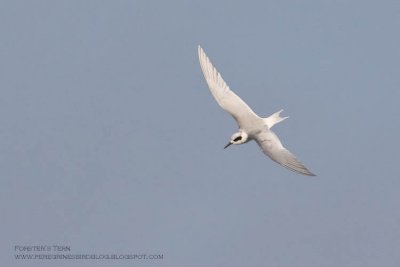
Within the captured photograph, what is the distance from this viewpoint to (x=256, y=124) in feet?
101

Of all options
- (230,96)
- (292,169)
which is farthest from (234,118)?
(292,169)

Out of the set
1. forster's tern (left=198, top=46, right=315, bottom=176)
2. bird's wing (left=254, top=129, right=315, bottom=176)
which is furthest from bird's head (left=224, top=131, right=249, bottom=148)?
bird's wing (left=254, top=129, right=315, bottom=176)

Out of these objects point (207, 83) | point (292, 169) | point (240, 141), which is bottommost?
point (292, 169)

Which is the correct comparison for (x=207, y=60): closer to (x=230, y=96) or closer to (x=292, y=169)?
(x=230, y=96)

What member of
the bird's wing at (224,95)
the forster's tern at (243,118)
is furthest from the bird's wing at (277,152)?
the bird's wing at (224,95)

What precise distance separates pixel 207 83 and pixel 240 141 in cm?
241

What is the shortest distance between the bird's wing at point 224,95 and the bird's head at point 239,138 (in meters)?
0.45

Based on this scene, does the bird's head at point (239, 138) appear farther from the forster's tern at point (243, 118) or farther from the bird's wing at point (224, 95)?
the bird's wing at point (224, 95)

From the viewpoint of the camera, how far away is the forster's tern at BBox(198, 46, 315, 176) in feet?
98.8

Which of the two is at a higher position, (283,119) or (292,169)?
(283,119)

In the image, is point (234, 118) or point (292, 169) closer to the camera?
point (292, 169)

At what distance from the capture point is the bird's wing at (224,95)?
31203 millimetres

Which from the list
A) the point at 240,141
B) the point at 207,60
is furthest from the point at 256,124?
the point at 207,60

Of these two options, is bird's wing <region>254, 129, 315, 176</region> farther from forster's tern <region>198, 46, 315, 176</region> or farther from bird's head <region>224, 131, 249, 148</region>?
bird's head <region>224, 131, 249, 148</region>
